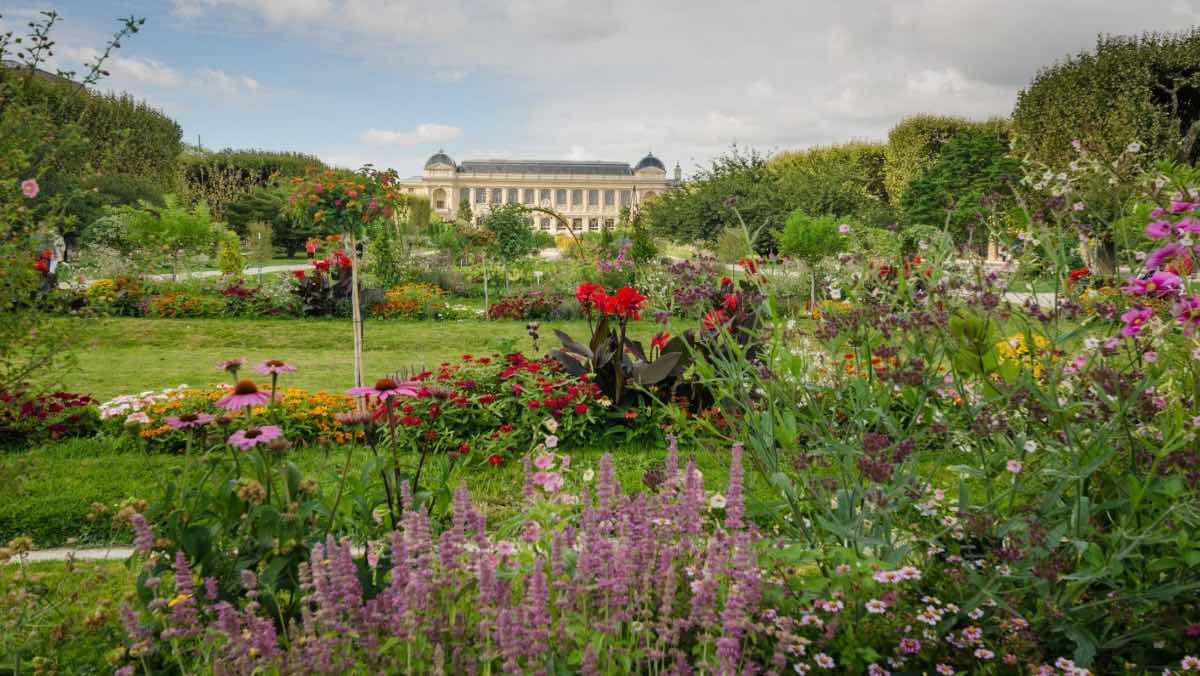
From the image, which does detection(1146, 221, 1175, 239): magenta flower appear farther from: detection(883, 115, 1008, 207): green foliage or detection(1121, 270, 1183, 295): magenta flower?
detection(883, 115, 1008, 207): green foliage

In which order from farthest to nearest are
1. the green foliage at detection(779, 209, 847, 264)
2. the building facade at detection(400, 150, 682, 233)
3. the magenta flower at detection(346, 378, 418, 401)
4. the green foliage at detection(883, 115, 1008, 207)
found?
the building facade at detection(400, 150, 682, 233) → the green foliage at detection(883, 115, 1008, 207) → the green foliage at detection(779, 209, 847, 264) → the magenta flower at detection(346, 378, 418, 401)

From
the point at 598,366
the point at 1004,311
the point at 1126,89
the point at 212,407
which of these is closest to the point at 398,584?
the point at 1004,311

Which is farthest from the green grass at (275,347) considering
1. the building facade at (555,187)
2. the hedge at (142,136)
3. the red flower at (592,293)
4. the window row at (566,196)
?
the window row at (566,196)

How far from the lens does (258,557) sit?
2.38 metres

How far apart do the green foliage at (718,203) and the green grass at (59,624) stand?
17.5 m

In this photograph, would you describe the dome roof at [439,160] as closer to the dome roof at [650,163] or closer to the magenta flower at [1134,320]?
the dome roof at [650,163]

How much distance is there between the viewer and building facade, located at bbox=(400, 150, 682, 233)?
76.4 metres

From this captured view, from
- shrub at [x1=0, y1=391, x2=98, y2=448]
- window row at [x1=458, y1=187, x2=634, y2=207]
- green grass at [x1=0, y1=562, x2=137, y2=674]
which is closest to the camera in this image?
green grass at [x1=0, y1=562, x2=137, y2=674]

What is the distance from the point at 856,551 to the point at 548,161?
8454cm

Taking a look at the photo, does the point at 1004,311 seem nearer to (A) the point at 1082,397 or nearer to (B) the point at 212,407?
(A) the point at 1082,397

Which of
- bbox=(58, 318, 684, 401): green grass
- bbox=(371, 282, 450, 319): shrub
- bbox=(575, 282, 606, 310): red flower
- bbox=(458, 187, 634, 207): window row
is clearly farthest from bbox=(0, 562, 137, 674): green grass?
bbox=(458, 187, 634, 207): window row

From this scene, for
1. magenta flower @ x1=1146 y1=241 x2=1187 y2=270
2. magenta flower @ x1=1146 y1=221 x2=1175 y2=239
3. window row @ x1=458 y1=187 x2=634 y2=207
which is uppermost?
window row @ x1=458 y1=187 x2=634 y2=207

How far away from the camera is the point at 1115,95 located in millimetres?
19016

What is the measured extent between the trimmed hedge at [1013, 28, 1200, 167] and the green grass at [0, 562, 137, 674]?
1870 centimetres
